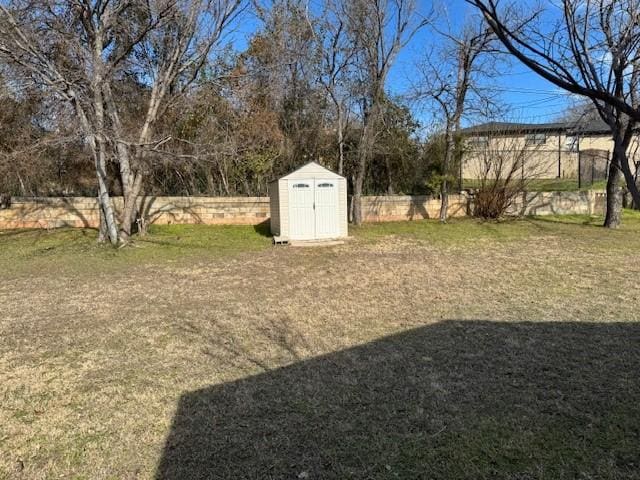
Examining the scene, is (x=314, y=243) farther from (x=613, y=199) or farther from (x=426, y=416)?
(x=613, y=199)

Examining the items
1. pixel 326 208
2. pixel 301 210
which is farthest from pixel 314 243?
pixel 326 208

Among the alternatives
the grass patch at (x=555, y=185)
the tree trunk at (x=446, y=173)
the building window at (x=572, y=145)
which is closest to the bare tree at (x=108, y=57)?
the tree trunk at (x=446, y=173)

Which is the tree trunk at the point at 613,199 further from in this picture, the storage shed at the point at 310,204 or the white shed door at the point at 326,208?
the white shed door at the point at 326,208

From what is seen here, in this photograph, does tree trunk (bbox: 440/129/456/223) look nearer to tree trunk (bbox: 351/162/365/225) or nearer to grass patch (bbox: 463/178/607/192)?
grass patch (bbox: 463/178/607/192)

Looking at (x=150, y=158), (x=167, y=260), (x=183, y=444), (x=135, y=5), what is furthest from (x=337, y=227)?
(x=183, y=444)

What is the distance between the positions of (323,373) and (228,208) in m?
10.9

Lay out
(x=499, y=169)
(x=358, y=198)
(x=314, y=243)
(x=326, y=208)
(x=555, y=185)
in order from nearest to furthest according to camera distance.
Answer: (x=314, y=243) < (x=326, y=208) < (x=358, y=198) < (x=499, y=169) < (x=555, y=185)

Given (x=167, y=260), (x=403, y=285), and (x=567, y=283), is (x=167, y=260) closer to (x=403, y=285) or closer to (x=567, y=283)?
(x=403, y=285)

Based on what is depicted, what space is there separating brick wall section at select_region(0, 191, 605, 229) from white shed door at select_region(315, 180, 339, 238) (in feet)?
10.8

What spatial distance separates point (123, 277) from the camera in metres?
7.20

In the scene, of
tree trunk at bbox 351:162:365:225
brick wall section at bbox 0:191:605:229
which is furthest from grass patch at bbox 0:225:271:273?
tree trunk at bbox 351:162:365:225

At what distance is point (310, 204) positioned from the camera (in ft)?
35.5

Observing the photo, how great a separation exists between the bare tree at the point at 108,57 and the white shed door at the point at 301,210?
3.14 metres

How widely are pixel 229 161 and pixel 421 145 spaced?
6455 millimetres
